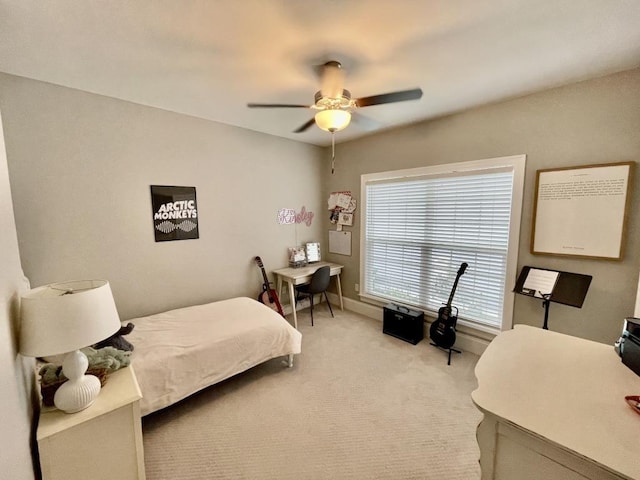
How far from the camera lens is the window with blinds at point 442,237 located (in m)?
2.52

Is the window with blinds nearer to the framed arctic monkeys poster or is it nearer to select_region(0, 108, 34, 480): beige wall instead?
the framed arctic monkeys poster

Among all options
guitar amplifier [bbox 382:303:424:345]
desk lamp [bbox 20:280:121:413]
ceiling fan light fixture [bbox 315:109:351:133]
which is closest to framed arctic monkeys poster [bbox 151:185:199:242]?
desk lamp [bbox 20:280:121:413]

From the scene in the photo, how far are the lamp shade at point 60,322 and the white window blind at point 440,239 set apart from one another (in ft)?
9.88

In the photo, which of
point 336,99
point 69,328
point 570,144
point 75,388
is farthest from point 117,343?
point 570,144

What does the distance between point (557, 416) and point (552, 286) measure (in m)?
1.68

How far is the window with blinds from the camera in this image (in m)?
2.52

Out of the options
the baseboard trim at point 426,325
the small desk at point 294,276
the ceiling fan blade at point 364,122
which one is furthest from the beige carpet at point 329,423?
the ceiling fan blade at point 364,122

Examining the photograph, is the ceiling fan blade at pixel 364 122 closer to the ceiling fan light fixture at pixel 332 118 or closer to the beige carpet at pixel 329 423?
the ceiling fan light fixture at pixel 332 118

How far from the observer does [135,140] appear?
7.82 ft

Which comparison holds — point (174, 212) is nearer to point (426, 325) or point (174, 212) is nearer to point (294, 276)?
point (294, 276)

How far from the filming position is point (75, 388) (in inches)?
46.5

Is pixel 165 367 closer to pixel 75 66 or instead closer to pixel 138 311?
pixel 138 311

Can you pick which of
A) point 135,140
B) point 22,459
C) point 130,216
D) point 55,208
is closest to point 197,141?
point 135,140

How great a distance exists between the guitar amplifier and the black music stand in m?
1.09
